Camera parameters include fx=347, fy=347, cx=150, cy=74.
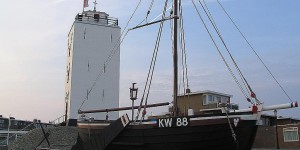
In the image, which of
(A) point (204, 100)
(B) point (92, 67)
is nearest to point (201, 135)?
(A) point (204, 100)

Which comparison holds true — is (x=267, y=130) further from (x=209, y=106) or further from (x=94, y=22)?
(x=94, y=22)

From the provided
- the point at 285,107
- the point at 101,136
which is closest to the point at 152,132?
the point at 101,136

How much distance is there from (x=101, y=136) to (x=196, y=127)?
472cm

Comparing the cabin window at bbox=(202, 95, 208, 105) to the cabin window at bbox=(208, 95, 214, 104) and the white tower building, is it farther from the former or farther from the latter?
the white tower building

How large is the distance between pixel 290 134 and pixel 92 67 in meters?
21.5

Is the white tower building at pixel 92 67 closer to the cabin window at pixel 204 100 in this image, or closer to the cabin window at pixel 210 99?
the cabin window at pixel 204 100

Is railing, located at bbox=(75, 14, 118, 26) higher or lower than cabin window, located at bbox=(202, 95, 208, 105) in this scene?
higher

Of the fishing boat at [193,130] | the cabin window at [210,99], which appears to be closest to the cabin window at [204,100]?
the cabin window at [210,99]

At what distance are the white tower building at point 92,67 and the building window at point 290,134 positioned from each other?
57.1 feet

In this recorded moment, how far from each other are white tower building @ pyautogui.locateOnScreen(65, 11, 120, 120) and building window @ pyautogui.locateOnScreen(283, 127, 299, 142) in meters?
17.4

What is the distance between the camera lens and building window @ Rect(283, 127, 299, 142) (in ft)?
111

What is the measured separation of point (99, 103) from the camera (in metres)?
36.5

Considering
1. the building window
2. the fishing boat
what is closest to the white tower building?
the building window

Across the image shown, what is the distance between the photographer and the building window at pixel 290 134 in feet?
111
